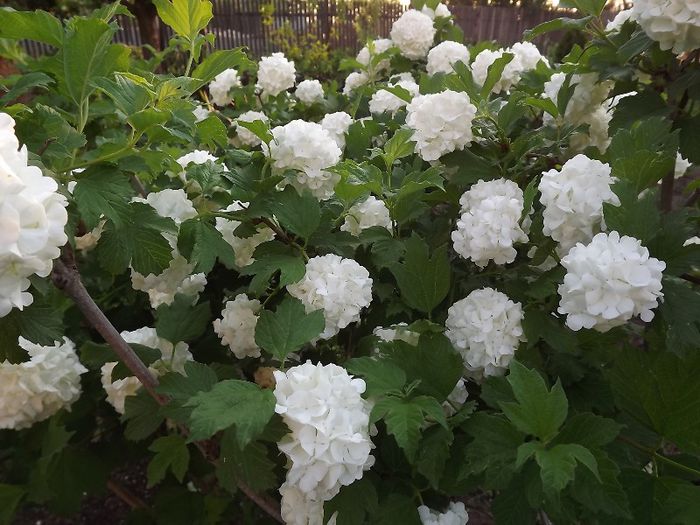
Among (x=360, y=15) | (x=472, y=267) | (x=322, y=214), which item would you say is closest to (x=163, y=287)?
(x=322, y=214)

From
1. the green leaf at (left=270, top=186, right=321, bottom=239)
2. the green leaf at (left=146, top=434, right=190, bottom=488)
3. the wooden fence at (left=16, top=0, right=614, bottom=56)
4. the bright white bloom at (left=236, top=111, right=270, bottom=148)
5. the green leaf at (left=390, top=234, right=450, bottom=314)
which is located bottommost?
the wooden fence at (left=16, top=0, right=614, bottom=56)

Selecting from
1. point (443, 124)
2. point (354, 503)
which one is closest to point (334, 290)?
point (354, 503)

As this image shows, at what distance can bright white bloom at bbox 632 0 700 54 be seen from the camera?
109 cm

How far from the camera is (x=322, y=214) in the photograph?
1.21 m

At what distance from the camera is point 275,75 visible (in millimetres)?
2467

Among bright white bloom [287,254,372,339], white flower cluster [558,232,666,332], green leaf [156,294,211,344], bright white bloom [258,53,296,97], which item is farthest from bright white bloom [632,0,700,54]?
bright white bloom [258,53,296,97]

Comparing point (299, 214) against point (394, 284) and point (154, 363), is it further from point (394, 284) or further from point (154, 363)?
point (154, 363)

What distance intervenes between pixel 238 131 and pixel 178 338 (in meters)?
1.11

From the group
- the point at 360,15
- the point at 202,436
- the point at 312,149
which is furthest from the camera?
the point at 360,15

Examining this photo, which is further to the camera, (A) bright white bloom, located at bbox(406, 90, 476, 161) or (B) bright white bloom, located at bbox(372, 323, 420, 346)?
(A) bright white bloom, located at bbox(406, 90, 476, 161)

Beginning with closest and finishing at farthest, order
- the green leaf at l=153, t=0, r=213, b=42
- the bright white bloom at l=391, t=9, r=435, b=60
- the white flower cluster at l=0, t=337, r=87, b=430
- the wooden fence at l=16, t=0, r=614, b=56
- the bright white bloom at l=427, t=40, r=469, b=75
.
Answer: the green leaf at l=153, t=0, r=213, b=42 → the white flower cluster at l=0, t=337, r=87, b=430 → the bright white bloom at l=427, t=40, r=469, b=75 → the bright white bloom at l=391, t=9, r=435, b=60 → the wooden fence at l=16, t=0, r=614, b=56

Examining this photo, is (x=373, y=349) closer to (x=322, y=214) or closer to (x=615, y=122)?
(x=322, y=214)

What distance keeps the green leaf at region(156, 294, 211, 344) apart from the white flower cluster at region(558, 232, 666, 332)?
2.38ft

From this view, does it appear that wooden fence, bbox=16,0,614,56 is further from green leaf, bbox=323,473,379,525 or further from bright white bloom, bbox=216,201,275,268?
green leaf, bbox=323,473,379,525
